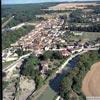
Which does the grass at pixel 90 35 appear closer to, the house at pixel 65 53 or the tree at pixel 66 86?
the house at pixel 65 53

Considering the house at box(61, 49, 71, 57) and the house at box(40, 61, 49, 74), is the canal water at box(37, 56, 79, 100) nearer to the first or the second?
the house at box(40, 61, 49, 74)

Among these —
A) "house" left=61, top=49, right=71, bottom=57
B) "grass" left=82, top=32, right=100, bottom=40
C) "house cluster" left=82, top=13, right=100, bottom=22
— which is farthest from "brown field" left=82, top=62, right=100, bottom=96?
"house cluster" left=82, top=13, right=100, bottom=22

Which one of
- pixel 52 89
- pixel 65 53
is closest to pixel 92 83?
pixel 52 89

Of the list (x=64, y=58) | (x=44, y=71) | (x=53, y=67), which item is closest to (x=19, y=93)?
(x=44, y=71)

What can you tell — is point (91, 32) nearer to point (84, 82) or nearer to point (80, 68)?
point (80, 68)

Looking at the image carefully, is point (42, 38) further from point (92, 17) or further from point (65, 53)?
point (92, 17)

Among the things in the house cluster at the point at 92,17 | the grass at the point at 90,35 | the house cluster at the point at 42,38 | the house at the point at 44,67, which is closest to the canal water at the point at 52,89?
the house at the point at 44,67
